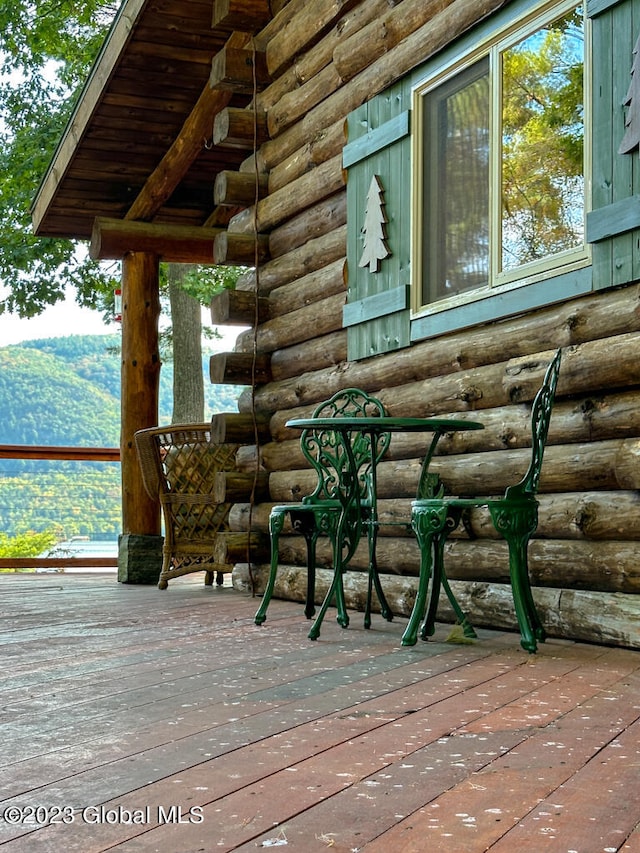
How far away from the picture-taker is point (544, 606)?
390 centimetres

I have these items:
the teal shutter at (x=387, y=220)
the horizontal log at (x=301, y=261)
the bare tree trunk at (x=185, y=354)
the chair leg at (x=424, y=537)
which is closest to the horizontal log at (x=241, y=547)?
the teal shutter at (x=387, y=220)

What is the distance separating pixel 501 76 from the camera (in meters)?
4.51

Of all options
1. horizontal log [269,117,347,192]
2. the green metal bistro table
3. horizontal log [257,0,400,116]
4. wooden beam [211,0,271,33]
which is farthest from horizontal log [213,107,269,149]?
the green metal bistro table

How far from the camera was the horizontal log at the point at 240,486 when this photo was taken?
20.4ft

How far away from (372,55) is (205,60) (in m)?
2.01

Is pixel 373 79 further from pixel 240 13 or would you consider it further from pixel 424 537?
pixel 424 537

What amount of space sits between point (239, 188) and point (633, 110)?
3449 mm

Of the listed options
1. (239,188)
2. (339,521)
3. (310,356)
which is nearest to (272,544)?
(339,521)

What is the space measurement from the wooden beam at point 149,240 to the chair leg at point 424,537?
5.11 m

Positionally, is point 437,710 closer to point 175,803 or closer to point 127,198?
point 175,803

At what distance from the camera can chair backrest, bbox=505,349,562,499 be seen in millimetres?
3575

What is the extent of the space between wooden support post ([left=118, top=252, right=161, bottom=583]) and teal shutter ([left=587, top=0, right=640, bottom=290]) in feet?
15.7

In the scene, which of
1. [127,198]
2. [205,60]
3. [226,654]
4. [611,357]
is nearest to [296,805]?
[226,654]

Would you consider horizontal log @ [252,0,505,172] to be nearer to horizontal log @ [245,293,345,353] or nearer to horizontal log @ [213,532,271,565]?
horizontal log @ [245,293,345,353]
